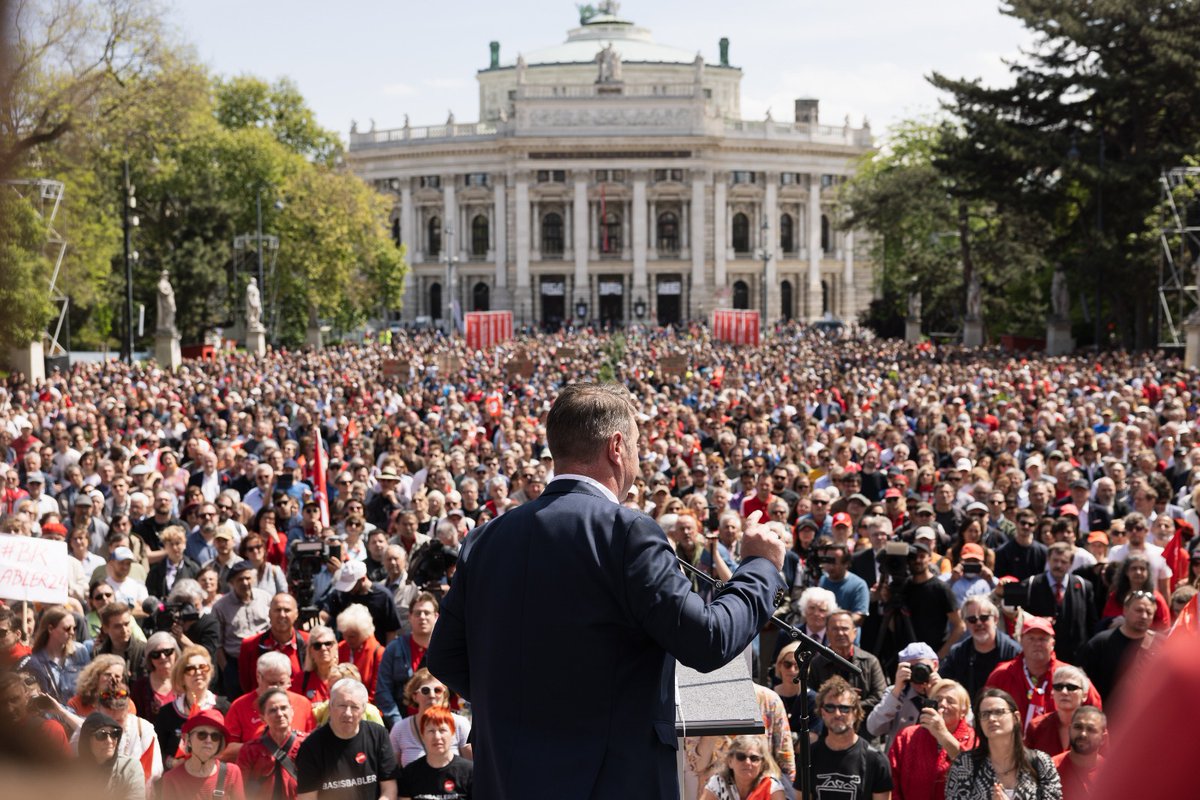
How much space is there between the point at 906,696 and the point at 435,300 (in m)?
109

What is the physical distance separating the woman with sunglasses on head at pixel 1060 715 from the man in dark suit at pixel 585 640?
4.07 meters

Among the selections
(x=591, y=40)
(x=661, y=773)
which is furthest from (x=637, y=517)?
(x=591, y=40)

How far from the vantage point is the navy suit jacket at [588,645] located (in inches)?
127

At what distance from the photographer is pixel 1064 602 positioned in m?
10.0

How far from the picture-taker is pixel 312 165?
72062mm

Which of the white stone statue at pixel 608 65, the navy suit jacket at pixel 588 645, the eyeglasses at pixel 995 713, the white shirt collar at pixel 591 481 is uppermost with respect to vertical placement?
the white stone statue at pixel 608 65

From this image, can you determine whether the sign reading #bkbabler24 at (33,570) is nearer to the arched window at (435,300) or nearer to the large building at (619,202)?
the large building at (619,202)

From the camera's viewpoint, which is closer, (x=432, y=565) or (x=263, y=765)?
(x=263, y=765)


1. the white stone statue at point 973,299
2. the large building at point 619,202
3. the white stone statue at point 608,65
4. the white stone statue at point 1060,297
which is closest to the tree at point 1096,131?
the white stone statue at point 1060,297

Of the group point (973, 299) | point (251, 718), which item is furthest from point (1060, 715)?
point (973, 299)

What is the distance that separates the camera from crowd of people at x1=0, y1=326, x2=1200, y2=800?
22.2 ft

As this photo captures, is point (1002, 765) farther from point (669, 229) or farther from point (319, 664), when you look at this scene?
point (669, 229)

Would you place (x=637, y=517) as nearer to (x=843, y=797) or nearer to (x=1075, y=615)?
(x=843, y=797)

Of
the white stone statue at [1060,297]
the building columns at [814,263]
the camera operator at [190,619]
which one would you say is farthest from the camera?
the building columns at [814,263]
